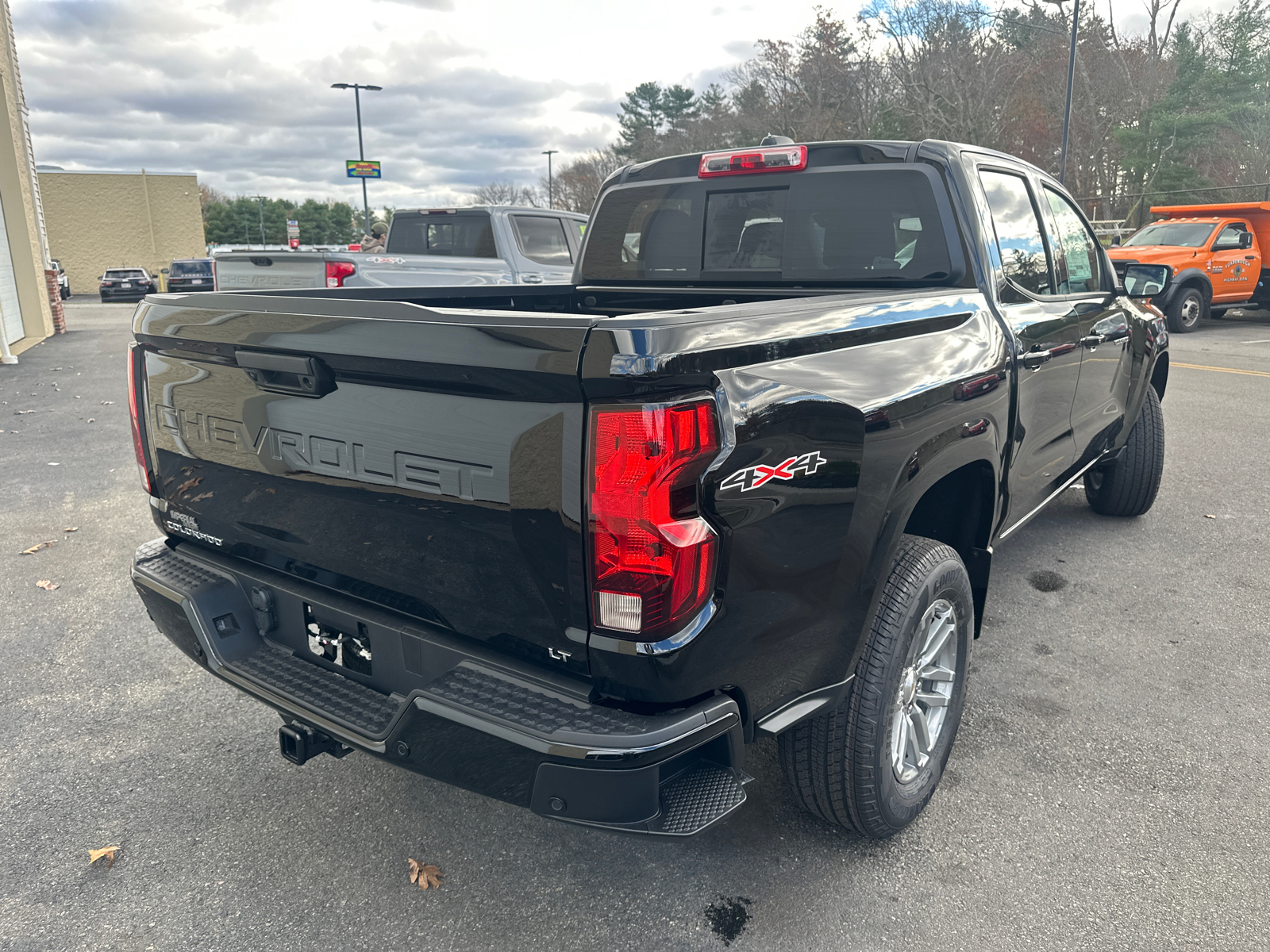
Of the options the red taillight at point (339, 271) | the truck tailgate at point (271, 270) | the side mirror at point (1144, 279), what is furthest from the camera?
the truck tailgate at point (271, 270)

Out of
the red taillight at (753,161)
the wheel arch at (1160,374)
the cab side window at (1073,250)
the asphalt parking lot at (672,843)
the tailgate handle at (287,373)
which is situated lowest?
the asphalt parking lot at (672,843)

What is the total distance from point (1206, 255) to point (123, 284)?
3629 cm

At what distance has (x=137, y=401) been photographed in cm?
269

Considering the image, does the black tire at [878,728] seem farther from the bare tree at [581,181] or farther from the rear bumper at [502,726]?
the bare tree at [581,181]

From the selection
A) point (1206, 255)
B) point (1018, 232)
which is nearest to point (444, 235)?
point (1018, 232)

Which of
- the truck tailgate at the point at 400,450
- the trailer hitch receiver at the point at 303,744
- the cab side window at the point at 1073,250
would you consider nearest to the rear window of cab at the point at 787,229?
the cab side window at the point at 1073,250

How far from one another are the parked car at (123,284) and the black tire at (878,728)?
38.4 m

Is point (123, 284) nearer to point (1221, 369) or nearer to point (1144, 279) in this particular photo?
point (1221, 369)

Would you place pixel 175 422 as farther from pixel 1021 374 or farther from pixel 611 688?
pixel 1021 374

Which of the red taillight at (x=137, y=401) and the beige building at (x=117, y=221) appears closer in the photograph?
the red taillight at (x=137, y=401)

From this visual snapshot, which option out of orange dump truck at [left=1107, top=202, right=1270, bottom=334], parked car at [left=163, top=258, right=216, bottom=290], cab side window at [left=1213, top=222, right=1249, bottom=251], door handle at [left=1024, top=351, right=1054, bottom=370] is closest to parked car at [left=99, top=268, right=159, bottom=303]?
parked car at [left=163, top=258, right=216, bottom=290]

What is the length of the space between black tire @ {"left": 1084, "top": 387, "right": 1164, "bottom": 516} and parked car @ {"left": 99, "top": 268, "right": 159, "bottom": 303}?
3711 cm

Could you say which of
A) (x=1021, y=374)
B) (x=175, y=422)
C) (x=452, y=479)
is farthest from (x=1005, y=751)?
(x=175, y=422)

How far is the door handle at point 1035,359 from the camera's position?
316 centimetres
